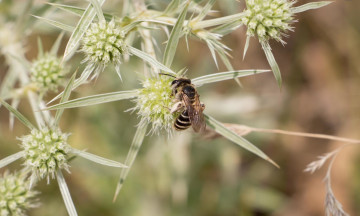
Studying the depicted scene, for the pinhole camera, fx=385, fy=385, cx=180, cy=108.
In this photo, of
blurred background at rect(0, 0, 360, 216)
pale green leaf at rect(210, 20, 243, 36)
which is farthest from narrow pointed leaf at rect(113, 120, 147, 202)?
blurred background at rect(0, 0, 360, 216)

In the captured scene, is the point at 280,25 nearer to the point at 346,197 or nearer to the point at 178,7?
the point at 178,7

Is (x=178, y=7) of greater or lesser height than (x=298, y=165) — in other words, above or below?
above

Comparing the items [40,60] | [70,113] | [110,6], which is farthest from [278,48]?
[40,60]

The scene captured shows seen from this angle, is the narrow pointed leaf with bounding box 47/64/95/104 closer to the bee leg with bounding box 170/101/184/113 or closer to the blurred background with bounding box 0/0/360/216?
the bee leg with bounding box 170/101/184/113

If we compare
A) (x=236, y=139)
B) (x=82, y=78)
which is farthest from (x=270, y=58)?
(x=82, y=78)

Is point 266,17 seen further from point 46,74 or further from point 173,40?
point 46,74

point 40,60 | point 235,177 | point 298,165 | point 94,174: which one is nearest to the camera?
point 40,60

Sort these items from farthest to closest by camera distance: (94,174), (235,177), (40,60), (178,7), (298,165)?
(298,165) → (235,177) → (94,174) → (40,60) → (178,7)
